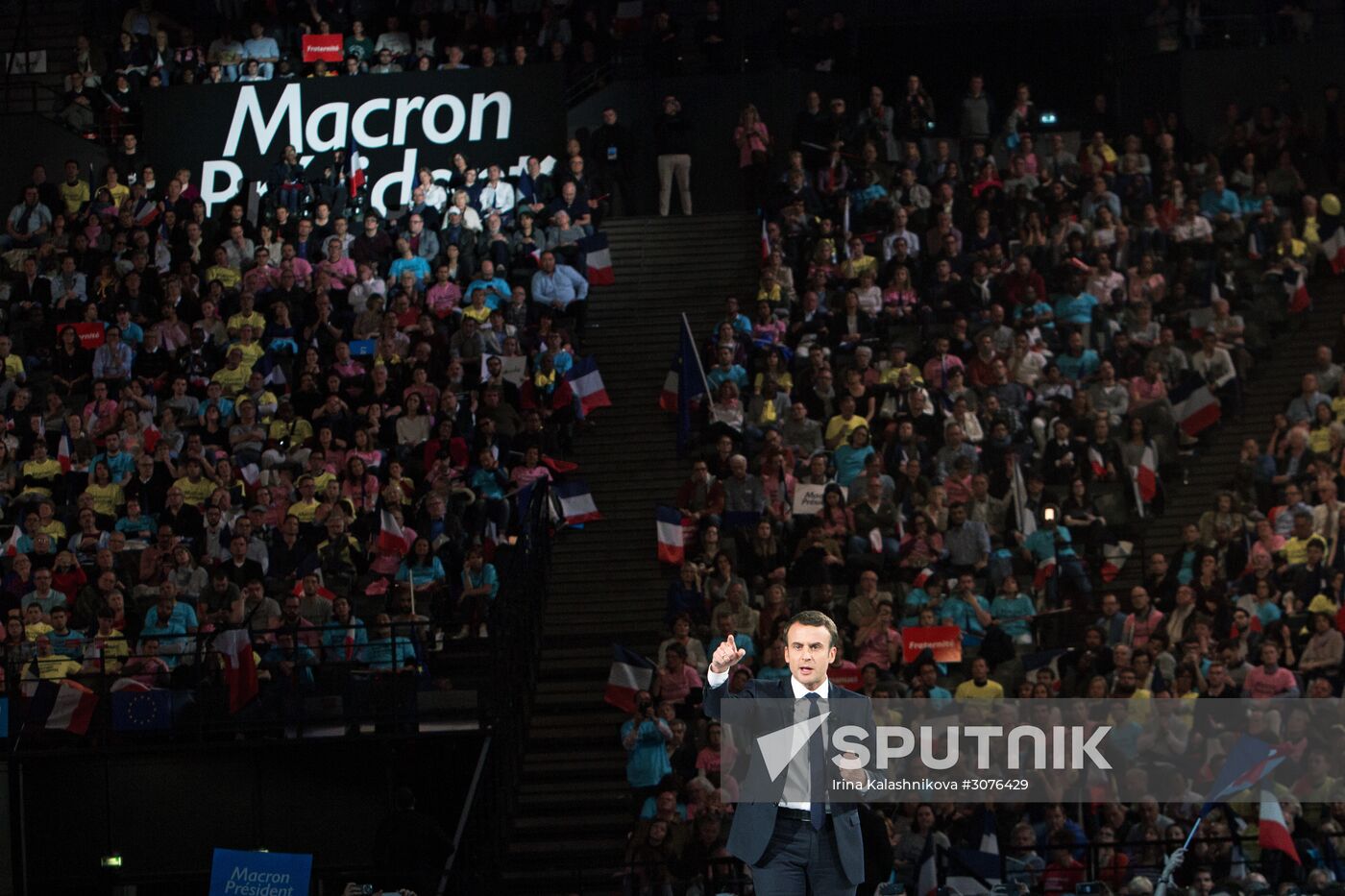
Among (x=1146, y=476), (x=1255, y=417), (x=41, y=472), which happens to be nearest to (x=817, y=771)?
(x=1146, y=476)

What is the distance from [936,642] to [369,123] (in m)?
14.7

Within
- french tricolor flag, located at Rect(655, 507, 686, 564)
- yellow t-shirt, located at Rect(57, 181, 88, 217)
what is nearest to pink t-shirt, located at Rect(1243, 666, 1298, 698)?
french tricolor flag, located at Rect(655, 507, 686, 564)

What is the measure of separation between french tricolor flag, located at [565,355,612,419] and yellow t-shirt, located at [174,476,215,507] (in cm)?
425

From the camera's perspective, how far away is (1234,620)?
20141mm

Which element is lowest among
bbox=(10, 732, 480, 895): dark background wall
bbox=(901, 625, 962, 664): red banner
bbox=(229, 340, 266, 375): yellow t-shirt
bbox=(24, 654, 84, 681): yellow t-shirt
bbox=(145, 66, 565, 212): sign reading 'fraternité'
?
bbox=(10, 732, 480, 895): dark background wall

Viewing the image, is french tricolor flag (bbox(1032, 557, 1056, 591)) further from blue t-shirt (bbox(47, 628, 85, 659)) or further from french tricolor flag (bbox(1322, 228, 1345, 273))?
blue t-shirt (bbox(47, 628, 85, 659))

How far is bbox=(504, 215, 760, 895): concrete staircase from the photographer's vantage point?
19.7 m

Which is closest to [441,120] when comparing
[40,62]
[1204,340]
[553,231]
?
[553,231]

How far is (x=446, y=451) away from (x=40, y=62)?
536 inches

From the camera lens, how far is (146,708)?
1964 cm

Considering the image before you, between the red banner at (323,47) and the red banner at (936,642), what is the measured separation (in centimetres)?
1582

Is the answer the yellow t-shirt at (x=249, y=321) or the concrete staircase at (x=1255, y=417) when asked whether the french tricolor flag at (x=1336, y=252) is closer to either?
the concrete staircase at (x=1255, y=417)

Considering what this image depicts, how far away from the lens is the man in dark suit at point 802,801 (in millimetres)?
9398

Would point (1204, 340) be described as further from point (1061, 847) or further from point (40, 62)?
point (40, 62)
